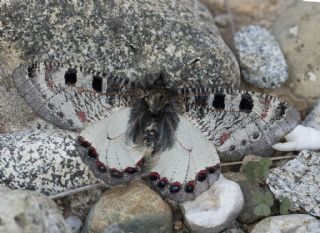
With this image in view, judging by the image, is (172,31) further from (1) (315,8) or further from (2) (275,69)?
(1) (315,8)

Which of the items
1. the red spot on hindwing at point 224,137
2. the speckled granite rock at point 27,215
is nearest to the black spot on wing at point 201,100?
the red spot on hindwing at point 224,137

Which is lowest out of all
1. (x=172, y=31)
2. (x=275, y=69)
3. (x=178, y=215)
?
(x=178, y=215)

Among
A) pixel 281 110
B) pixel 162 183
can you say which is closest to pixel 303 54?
pixel 281 110

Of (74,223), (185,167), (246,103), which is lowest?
(74,223)

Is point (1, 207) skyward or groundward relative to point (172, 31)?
groundward

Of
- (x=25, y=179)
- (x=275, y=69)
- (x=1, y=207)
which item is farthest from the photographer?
(x=275, y=69)

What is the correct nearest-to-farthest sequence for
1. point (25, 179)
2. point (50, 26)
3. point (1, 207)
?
1. point (1, 207)
2. point (25, 179)
3. point (50, 26)

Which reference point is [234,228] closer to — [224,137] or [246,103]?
[224,137]

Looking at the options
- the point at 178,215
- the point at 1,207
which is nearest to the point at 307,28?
the point at 178,215
